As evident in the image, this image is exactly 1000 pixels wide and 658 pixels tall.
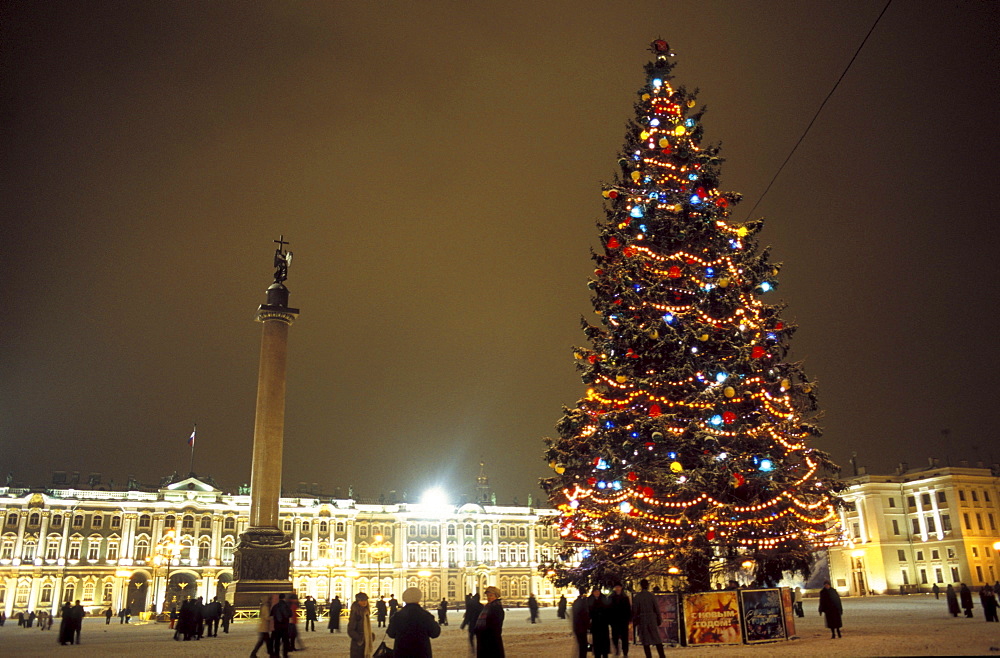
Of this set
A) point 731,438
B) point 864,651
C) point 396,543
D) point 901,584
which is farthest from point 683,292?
point 396,543

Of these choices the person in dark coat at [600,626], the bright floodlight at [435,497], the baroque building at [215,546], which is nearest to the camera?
the person in dark coat at [600,626]

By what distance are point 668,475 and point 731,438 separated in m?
1.56

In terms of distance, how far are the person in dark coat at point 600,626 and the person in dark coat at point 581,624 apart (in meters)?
0.13

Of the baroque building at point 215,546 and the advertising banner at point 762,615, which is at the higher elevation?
the baroque building at point 215,546

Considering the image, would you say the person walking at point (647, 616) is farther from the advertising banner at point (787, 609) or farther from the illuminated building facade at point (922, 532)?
the illuminated building facade at point (922, 532)

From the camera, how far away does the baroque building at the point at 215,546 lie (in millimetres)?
80375

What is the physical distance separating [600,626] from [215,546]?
82.3 metres

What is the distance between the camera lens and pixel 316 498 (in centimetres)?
9525

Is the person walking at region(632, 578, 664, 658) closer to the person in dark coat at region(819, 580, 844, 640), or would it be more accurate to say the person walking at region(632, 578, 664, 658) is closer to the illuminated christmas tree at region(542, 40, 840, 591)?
the illuminated christmas tree at region(542, 40, 840, 591)

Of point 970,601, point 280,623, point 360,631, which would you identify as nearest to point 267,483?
point 280,623

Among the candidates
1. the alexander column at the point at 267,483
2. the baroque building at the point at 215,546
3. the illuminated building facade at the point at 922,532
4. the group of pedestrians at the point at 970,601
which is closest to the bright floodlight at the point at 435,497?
the baroque building at the point at 215,546

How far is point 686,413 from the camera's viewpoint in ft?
59.7

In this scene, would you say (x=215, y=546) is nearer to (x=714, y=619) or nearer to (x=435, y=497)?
(x=435, y=497)

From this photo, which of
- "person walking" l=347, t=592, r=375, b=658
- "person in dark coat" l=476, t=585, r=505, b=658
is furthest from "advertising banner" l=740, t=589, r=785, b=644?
"person in dark coat" l=476, t=585, r=505, b=658
